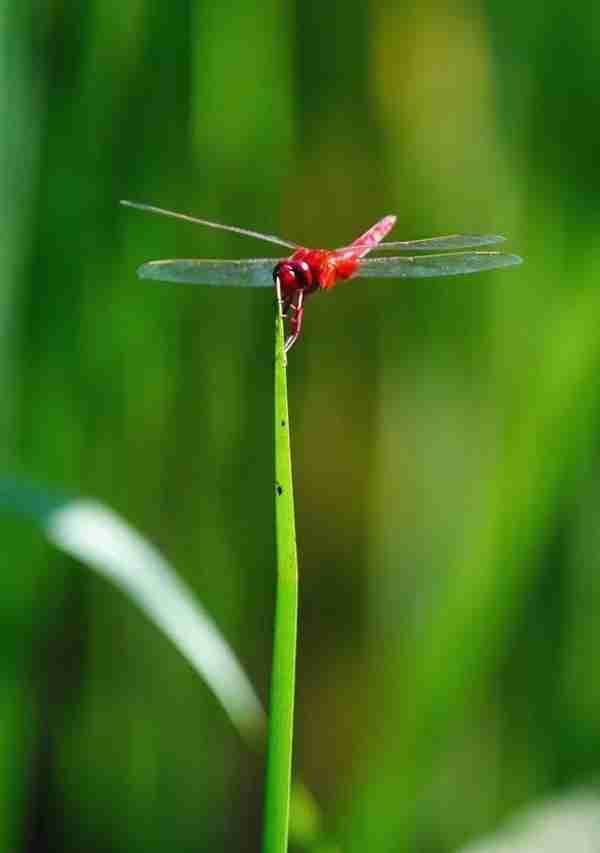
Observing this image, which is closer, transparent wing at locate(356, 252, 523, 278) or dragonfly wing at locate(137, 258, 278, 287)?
→ dragonfly wing at locate(137, 258, 278, 287)

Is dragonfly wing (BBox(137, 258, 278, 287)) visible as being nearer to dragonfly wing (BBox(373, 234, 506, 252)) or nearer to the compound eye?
the compound eye

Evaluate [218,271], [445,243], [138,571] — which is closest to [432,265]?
[445,243]

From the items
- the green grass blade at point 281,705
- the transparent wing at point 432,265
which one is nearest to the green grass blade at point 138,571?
the transparent wing at point 432,265

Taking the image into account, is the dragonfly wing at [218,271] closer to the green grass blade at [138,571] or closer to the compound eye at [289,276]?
the compound eye at [289,276]

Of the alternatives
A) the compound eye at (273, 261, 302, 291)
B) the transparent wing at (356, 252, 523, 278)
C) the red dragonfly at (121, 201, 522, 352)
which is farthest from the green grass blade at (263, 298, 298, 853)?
the transparent wing at (356, 252, 523, 278)

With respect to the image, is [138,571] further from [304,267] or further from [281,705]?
[281,705]

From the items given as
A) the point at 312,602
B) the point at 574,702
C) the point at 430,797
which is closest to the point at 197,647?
the point at 430,797

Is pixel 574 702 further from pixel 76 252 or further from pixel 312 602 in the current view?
pixel 76 252
